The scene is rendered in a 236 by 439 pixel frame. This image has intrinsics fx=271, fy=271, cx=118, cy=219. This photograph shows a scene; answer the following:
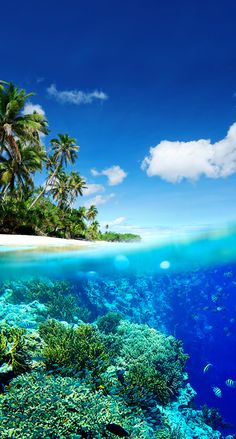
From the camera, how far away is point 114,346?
990 centimetres

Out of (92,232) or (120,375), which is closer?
(120,375)

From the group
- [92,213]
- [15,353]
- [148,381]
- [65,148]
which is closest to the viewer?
[15,353]

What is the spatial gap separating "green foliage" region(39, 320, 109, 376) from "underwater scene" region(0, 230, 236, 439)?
27 millimetres

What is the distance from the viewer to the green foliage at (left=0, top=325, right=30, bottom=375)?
662 centimetres

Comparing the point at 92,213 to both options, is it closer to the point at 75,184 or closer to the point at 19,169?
the point at 75,184

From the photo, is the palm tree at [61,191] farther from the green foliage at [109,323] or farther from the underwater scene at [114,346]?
the green foliage at [109,323]

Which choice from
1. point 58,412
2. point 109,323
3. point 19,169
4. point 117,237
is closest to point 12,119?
→ point 19,169

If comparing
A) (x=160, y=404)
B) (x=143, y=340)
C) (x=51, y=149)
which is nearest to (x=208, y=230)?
(x=143, y=340)

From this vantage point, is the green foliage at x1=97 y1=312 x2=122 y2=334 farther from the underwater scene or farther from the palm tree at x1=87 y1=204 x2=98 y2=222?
the palm tree at x1=87 y1=204 x2=98 y2=222

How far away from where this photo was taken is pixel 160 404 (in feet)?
26.4

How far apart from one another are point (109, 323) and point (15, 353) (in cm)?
620

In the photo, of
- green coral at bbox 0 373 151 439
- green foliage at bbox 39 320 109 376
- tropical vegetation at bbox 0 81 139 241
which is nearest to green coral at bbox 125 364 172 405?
green foliage at bbox 39 320 109 376

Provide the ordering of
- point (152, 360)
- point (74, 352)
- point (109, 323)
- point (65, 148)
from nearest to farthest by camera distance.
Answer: point (74, 352), point (152, 360), point (109, 323), point (65, 148)

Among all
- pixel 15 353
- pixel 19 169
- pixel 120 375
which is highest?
pixel 19 169
